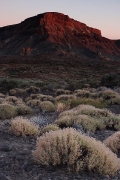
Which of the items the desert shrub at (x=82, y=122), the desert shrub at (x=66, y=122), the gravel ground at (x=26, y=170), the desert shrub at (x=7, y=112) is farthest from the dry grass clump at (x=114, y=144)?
the desert shrub at (x=7, y=112)

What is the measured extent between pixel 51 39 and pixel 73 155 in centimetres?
16035

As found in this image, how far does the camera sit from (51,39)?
163 metres

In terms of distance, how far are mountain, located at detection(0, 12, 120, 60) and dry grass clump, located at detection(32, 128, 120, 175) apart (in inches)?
5308

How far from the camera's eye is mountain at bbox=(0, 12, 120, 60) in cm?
15562

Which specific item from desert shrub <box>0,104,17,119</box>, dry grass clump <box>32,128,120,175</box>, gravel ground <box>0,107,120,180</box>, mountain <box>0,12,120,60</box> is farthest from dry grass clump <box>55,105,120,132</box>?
mountain <box>0,12,120,60</box>

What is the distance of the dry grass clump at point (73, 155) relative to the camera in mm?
5266

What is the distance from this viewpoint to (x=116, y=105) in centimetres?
1652

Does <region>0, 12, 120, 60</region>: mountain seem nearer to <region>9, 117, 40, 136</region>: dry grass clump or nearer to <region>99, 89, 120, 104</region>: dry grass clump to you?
<region>99, 89, 120, 104</region>: dry grass clump

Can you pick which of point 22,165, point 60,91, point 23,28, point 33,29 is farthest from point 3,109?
point 23,28

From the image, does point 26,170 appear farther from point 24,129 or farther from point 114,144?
point 24,129

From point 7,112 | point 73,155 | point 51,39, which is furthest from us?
point 51,39

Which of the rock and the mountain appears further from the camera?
the mountain

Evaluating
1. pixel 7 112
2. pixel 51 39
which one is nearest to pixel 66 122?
pixel 7 112

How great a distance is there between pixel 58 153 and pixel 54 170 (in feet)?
0.98
